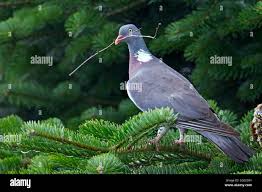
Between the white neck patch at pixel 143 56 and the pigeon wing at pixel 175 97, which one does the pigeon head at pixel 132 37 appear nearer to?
the white neck patch at pixel 143 56

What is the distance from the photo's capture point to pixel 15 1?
14.7 ft

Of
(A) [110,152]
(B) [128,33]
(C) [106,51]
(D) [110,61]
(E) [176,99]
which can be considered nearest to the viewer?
(A) [110,152]

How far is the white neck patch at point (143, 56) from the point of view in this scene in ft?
11.2

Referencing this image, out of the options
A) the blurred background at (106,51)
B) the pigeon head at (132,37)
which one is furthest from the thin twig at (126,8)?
the pigeon head at (132,37)

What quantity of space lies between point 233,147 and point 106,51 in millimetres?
1841

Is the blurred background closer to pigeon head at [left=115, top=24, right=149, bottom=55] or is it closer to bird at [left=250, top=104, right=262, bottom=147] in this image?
pigeon head at [left=115, top=24, right=149, bottom=55]

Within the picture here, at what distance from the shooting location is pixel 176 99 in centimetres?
288

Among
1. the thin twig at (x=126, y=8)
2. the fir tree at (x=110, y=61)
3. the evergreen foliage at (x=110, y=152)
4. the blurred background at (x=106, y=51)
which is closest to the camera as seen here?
the evergreen foliage at (x=110, y=152)

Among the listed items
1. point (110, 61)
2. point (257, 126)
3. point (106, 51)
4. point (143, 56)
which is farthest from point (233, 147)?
point (110, 61)

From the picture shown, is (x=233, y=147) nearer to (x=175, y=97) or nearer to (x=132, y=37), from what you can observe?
(x=175, y=97)

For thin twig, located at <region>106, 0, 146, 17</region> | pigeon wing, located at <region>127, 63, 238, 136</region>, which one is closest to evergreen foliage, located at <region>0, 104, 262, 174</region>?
pigeon wing, located at <region>127, 63, 238, 136</region>

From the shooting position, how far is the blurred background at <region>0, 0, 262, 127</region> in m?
3.90

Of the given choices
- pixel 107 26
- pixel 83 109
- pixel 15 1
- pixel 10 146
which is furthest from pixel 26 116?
pixel 10 146

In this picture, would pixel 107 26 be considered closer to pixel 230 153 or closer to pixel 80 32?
pixel 80 32
